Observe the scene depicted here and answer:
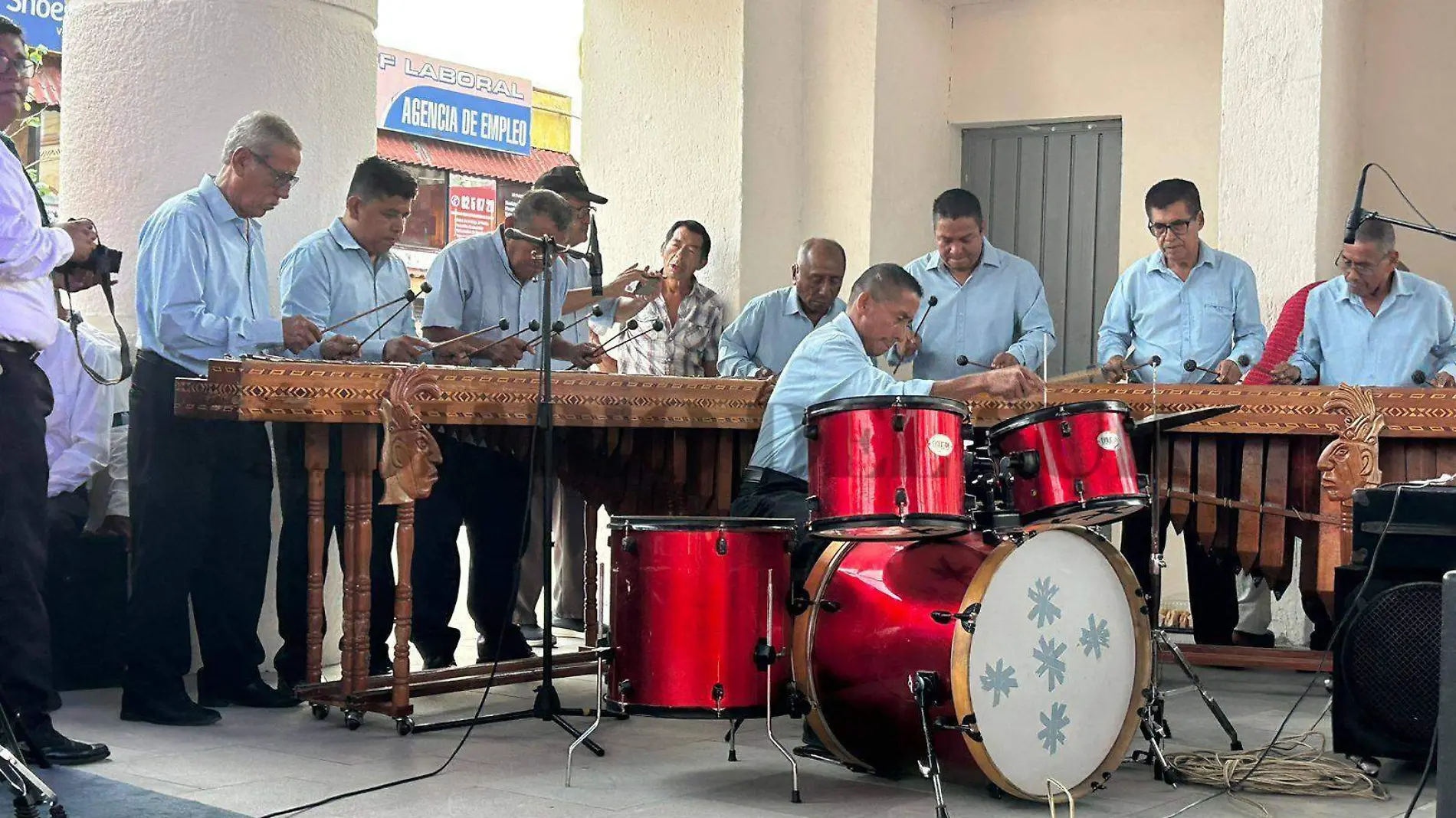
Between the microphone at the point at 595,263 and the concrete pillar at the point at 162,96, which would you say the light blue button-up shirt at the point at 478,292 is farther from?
the microphone at the point at 595,263

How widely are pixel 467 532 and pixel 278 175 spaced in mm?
1572

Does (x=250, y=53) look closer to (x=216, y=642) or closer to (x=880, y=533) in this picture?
(x=216, y=642)

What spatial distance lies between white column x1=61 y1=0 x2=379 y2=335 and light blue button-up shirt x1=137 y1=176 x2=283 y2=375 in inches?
36.3

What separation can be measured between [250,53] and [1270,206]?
4.57 m

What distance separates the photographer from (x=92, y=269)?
189 inches

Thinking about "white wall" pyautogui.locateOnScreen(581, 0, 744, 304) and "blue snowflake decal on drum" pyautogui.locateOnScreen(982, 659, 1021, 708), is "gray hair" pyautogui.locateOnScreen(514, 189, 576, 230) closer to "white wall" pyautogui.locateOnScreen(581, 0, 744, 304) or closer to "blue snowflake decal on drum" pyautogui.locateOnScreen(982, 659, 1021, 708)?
"white wall" pyautogui.locateOnScreen(581, 0, 744, 304)

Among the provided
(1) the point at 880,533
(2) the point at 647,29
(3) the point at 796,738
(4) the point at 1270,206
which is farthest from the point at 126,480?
(4) the point at 1270,206

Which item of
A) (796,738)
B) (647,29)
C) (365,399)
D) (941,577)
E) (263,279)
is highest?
(647,29)

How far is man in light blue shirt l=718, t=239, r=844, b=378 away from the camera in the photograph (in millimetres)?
7012

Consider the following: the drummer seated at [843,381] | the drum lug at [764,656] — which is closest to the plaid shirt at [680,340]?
the drummer seated at [843,381]

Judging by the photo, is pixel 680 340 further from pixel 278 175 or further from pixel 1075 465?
pixel 1075 465

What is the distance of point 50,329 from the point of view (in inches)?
180

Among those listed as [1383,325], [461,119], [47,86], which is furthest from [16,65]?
[461,119]

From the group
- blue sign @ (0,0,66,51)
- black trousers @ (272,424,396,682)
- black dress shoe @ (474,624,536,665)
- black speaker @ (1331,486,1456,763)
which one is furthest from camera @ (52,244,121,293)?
blue sign @ (0,0,66,51)
